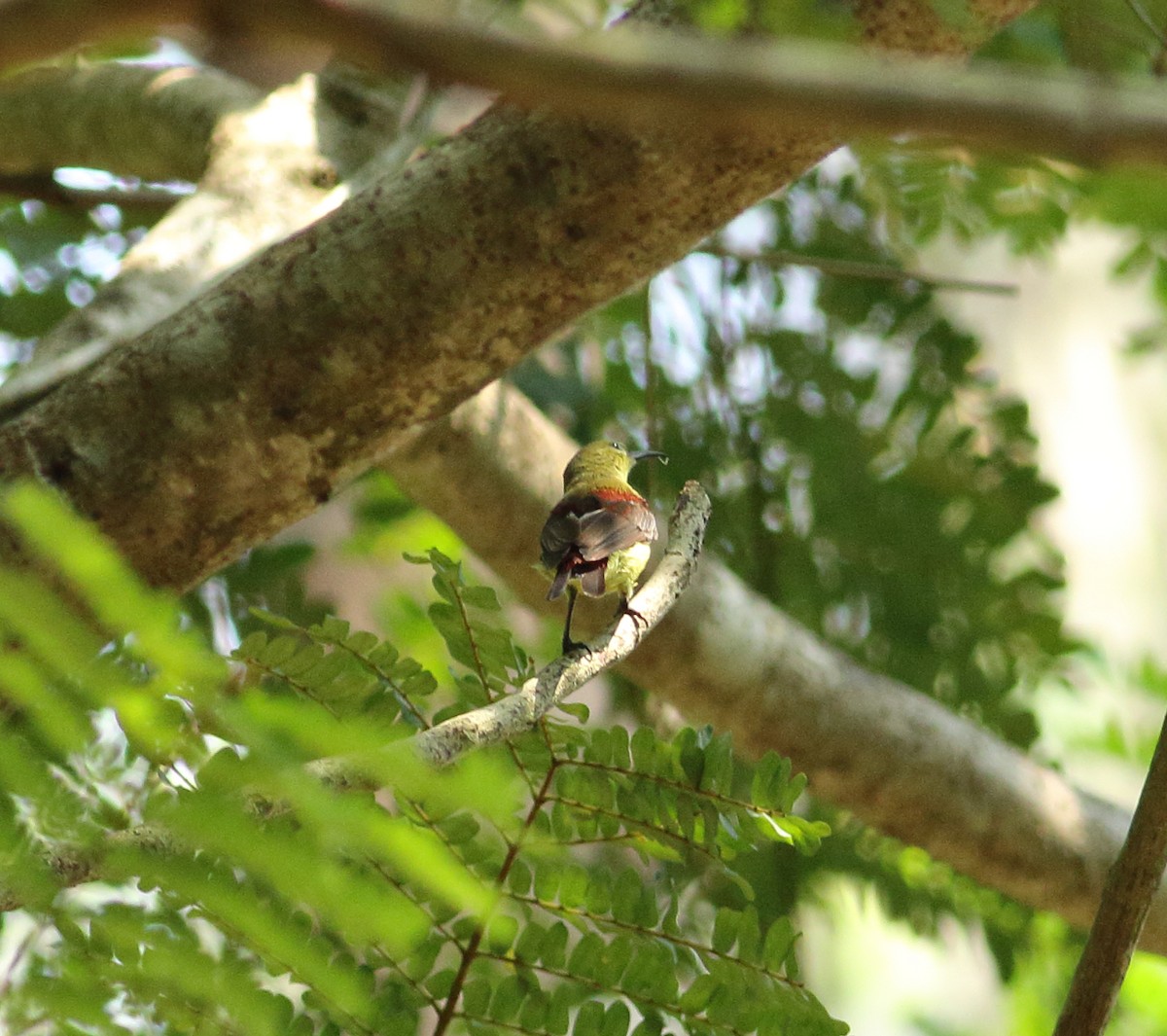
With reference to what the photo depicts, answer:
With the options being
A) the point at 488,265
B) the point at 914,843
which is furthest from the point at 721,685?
the point at 488,265

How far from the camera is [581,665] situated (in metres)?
1.44

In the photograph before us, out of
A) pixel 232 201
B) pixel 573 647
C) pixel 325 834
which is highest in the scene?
pixel 232 201

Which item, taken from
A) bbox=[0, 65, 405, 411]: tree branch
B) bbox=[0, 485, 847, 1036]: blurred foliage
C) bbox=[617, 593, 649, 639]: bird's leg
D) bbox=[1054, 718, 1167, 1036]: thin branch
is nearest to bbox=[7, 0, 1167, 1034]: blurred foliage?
bbox=[0, 485, 847, 1036]: blurred foliage

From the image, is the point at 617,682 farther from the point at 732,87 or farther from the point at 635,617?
the point at 732,87

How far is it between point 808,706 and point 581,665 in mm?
1232

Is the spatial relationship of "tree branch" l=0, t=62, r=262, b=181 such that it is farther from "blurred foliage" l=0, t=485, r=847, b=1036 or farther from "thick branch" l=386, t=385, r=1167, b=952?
"blurred foliage" l=0, t=485, r=847, b=1036

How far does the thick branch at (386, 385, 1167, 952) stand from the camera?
250cm

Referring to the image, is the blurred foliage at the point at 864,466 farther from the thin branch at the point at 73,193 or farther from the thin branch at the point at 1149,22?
the thin branch at the point at 1149,22

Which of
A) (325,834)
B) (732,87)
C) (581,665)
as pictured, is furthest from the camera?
(581,665)

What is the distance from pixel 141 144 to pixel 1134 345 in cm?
274

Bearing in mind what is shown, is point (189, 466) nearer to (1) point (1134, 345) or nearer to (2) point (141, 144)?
(2) point (141, 144)

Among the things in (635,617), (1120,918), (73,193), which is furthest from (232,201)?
(1120,918)

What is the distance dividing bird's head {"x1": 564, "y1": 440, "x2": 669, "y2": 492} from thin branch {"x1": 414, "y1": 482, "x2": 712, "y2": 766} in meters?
0.40

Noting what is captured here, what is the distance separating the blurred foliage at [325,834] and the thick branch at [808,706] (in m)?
0.90
